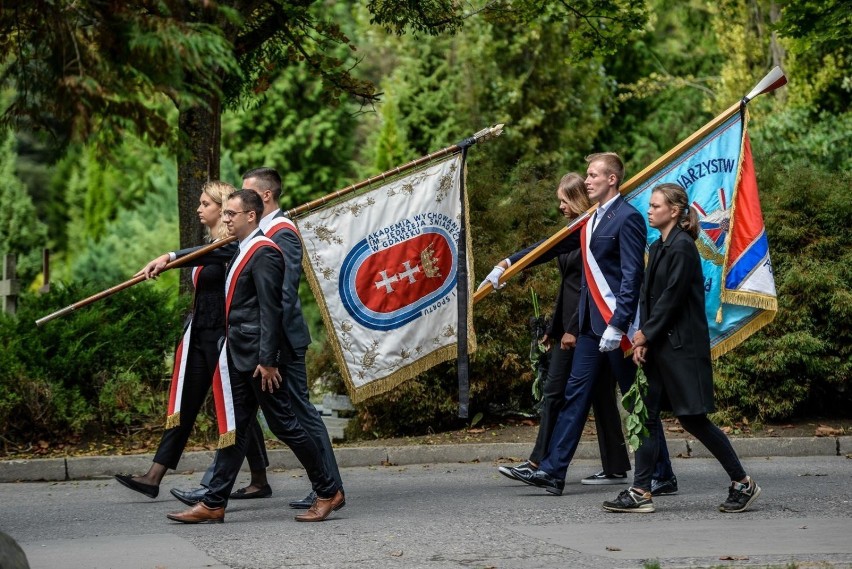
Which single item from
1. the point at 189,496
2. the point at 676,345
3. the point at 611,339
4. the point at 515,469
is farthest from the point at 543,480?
the point at 189,496

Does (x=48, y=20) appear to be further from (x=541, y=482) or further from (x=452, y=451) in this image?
(x=452, y=451)

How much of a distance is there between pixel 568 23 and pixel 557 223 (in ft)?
41.7

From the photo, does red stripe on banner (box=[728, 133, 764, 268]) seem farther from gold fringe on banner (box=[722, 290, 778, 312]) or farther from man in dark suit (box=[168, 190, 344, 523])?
man in dark suit (box=[168, 190, 344, 523])

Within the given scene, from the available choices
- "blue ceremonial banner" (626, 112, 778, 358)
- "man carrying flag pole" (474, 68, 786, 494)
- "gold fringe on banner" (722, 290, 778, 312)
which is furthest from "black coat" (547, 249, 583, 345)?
"gold fringe on banner" (722, 290, 778, 312)

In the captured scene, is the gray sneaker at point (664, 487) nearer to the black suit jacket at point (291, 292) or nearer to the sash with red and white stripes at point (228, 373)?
the black suit jacket at point (291, 292)

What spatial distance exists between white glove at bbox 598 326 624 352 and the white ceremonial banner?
1.15 m

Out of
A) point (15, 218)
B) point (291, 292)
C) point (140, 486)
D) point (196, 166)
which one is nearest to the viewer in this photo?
point (291, 292)

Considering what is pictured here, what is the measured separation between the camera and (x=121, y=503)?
8594mm

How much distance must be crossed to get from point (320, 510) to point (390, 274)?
1.75m

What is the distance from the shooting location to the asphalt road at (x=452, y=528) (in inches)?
250

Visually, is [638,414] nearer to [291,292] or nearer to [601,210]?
[601,210]

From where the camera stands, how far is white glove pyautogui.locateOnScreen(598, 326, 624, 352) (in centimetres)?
780

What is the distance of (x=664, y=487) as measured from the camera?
8.41 meters

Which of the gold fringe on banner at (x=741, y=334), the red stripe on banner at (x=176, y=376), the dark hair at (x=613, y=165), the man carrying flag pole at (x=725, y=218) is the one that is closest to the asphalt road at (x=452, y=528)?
the red stripe on banner at (x=176, y=376)
